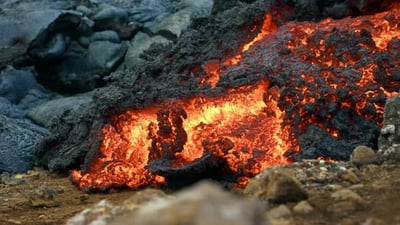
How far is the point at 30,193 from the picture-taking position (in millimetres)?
5734

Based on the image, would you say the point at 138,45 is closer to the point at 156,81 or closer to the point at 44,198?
the point at 156,81

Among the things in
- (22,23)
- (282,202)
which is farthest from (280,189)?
(22,23)

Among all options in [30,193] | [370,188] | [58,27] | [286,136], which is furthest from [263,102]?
[58,27]

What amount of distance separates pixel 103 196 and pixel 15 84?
27.8 ft

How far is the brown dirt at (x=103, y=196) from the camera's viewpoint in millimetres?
2643

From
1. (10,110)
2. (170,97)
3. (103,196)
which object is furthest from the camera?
(10,110)

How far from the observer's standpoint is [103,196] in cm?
582

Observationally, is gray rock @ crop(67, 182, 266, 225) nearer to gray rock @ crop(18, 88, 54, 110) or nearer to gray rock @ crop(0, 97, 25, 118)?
gray rock @ crop(0, 97, 25, 118)

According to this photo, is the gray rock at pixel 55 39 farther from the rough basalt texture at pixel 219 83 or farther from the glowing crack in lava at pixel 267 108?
the glowing crack in lava at pixel 267 108

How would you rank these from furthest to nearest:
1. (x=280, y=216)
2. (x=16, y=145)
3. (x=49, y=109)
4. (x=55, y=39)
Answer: (x=55, y=39) → (x=49, y=109) → (x=16, y=145) → (x=280, y=216)

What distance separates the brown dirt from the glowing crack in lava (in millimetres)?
417

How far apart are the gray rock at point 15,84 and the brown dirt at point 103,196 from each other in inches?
238

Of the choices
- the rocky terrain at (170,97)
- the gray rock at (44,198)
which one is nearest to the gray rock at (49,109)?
the rocky terrain at (170,97)

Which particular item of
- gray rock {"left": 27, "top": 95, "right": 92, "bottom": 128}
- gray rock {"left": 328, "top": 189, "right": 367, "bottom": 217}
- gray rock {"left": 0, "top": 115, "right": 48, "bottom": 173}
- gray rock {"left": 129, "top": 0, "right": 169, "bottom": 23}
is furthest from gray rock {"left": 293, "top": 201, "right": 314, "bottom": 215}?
gray rock {"left": 129, "top": 0, "right": 169, "bottom": 23}
